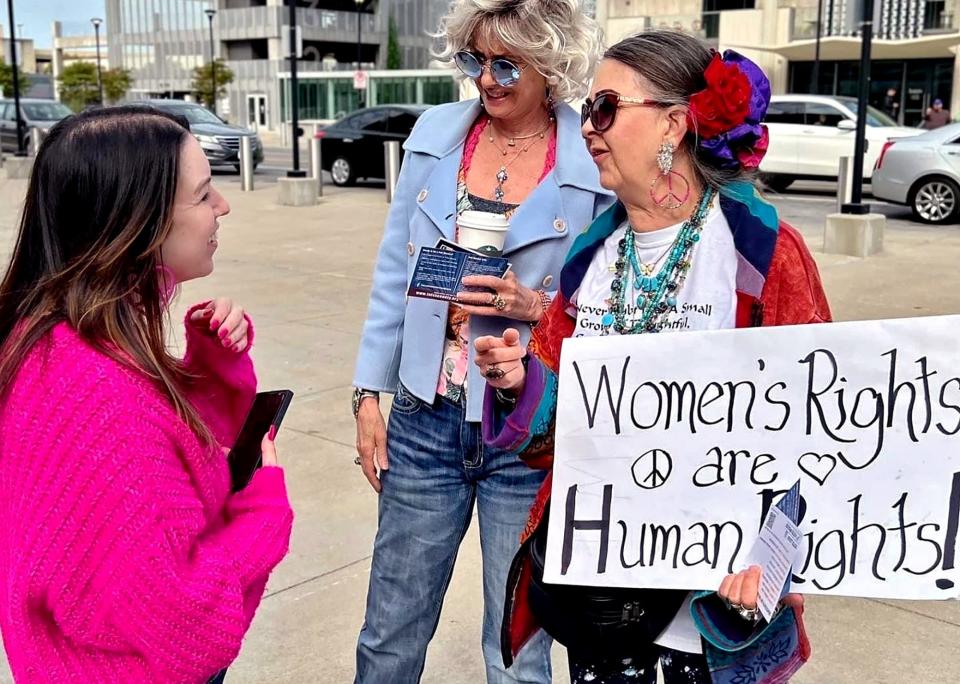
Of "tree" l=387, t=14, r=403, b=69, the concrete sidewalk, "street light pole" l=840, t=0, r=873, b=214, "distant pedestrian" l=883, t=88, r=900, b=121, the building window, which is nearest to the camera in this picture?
the concrete sidewalk

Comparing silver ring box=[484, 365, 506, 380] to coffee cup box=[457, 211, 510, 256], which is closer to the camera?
silver ring box=[484, 365, 506, 380]

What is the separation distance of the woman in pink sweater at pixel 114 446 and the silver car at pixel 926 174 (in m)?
12.9

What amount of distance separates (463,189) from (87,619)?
1.30 meters

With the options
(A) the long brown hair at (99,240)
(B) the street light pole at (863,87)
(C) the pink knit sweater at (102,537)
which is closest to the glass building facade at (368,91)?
(B) the street light pole at (863,87)

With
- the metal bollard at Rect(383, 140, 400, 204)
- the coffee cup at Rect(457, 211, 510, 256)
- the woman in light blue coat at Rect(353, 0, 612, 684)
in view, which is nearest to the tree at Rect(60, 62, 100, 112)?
the metal bollard at Rect(383, 140, 400, 204)

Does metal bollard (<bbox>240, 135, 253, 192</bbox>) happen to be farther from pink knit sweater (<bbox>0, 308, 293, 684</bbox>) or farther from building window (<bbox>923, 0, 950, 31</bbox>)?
building window (<bbox>923, 0, 950, 31</bbox>)

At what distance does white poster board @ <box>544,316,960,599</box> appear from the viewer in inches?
63.1

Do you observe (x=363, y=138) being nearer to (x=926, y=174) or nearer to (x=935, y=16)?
(x=926, y=174)

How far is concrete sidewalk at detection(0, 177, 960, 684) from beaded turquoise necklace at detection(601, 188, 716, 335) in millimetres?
1642

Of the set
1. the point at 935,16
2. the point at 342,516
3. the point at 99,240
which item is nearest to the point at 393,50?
the point at 935,16

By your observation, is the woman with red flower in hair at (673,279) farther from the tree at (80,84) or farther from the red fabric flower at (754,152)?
the tree at (80,84)

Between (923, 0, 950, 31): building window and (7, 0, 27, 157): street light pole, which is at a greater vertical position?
(923, 0, 950, 31): building window

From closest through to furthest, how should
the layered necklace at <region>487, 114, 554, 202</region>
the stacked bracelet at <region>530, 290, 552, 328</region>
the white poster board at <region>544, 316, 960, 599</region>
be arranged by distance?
1. the white poster board at <region>544, 316, 960, 599</region>
2. the stacked bracelet at <region>530, 290, 552, 328</region>
3. the layered necklace at <region>487, 114, 554, 202</region>

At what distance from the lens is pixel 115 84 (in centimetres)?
5725
